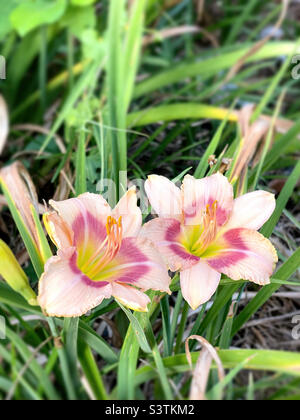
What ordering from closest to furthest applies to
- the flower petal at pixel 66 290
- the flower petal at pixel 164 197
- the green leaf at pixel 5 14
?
1. the flower petal at pixel 66 290
2. the flower petal at pixel 164 197
3. the green leaf at pixel 5 14

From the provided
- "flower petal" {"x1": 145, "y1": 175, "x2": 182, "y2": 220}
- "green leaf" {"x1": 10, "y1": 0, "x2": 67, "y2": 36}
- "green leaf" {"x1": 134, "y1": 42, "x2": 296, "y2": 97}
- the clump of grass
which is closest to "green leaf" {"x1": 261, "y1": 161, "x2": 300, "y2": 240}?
the clump of grass

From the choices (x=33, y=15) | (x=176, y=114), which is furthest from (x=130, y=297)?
(x=33, y=15)

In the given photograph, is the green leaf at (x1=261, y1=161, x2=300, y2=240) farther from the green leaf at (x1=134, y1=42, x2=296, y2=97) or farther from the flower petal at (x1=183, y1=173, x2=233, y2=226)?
the green leaf at (x1=134, y1=42, x2=296, y2=97)

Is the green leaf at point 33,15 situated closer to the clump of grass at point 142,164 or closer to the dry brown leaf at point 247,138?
the clump of grass at point 142,164

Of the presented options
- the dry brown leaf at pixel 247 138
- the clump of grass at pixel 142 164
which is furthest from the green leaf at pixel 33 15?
the dry brown leaf at pixel 247 138

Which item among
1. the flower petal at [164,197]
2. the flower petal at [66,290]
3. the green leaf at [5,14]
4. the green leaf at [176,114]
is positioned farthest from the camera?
the green leaf at [5,14]

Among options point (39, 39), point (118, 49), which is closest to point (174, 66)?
point (39, 39)
